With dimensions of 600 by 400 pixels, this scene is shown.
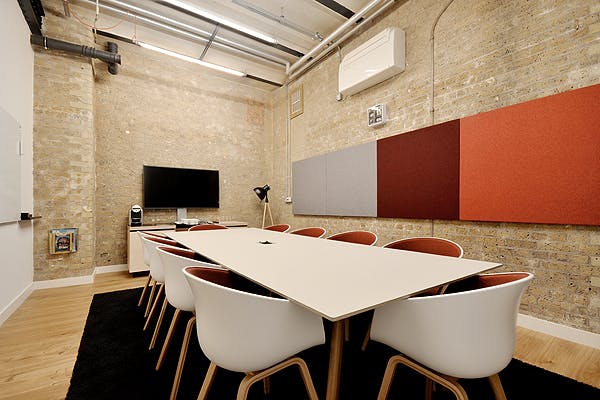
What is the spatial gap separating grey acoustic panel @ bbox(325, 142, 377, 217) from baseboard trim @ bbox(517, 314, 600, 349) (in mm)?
1958

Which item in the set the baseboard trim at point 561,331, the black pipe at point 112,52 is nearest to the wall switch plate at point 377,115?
the baseboard trim at point 561,331

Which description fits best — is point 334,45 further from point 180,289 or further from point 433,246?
point 180,289

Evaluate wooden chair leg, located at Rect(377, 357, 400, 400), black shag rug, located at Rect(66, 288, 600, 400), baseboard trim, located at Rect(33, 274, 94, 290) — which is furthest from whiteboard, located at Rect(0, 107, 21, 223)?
wooden chair leg, located at Rect(377, 357, 400, 400)

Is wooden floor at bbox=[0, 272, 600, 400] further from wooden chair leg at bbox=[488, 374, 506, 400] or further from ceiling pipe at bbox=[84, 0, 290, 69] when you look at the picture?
ceiling pipe at bbox=[84, 0, 290, 69]

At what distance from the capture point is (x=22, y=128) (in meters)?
3.25

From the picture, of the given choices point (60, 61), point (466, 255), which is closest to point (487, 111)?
point (466, 255)

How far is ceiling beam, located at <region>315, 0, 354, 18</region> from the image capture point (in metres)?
3.84

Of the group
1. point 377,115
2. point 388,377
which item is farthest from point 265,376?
point 377,115

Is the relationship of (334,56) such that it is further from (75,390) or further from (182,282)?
(75,390)

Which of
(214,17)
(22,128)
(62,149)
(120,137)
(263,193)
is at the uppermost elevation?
(214,17)

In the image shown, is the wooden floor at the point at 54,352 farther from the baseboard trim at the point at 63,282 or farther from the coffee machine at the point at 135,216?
the coffee machine at the point at 135,216

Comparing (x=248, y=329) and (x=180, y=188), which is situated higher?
(x=180, y=188)

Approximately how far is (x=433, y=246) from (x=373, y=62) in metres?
2.72

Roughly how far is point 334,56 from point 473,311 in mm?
4738
